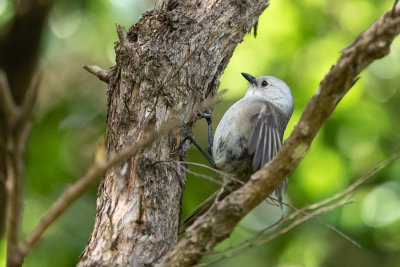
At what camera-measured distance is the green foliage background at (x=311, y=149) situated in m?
5.74

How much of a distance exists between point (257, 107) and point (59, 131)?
220 cm

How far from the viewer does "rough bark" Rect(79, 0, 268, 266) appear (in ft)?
11.3

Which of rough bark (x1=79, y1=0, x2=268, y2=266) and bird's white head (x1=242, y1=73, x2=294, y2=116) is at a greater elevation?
bird's white head (x1=242, y1=73, x2=294, y2=116)

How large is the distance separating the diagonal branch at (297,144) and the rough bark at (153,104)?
2.04ft

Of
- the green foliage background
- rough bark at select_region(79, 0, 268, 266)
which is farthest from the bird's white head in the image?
A: rough bark at select_region(79, 0, 268, 266)

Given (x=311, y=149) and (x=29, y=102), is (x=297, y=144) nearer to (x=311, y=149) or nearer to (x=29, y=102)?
(x=29, y=102)

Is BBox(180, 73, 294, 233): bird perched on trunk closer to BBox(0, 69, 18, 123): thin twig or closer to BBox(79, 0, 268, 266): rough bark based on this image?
BBox(79, 0, 268, 266): rough bark

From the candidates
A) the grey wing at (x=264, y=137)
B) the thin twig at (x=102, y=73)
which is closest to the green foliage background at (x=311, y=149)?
the grey wing at (x=264, y=137)

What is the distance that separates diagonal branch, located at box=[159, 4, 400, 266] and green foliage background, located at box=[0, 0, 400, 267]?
268 centimetres

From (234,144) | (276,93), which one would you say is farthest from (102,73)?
(276,93)

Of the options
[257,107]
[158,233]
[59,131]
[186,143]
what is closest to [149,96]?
[186,143]

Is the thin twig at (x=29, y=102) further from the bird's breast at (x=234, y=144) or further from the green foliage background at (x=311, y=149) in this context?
the green foliage background at (x=311, y=149)

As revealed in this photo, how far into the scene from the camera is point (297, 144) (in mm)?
2762

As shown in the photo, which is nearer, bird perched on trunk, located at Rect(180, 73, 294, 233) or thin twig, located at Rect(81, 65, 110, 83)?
thin twig, located at Rect(81, 65, 110, 83)
